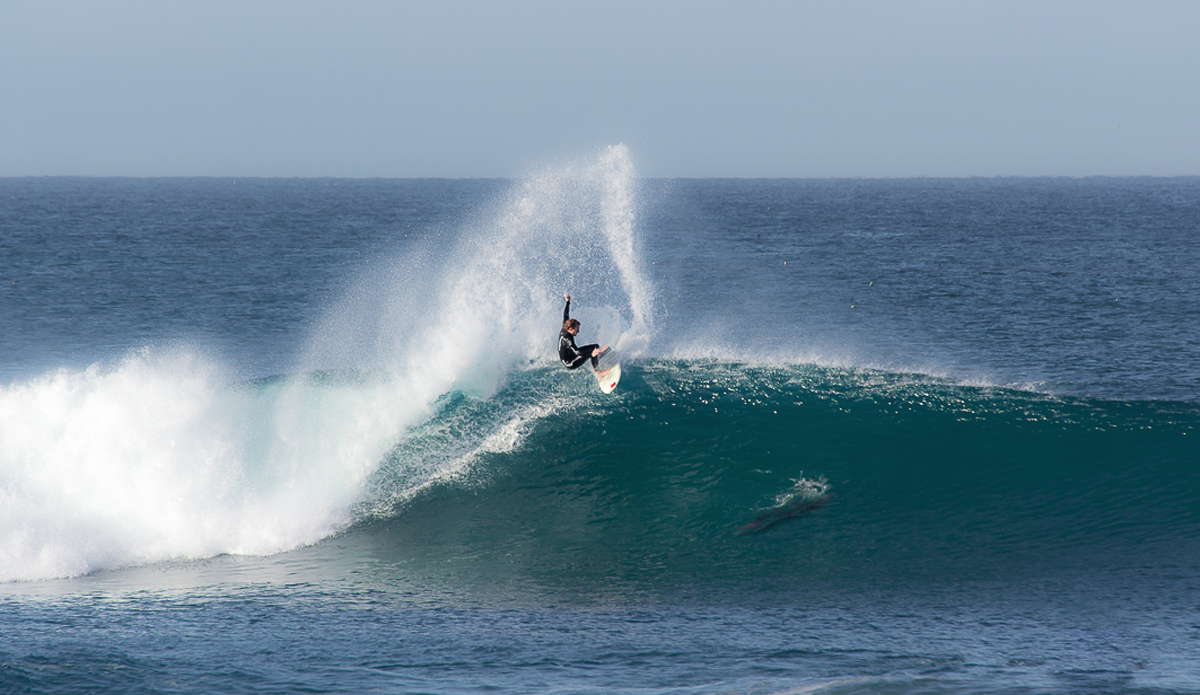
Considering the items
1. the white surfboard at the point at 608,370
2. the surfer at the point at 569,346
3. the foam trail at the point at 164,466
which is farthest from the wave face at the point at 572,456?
the surfer at the point at 569,346

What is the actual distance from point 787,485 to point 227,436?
8953 millimetres

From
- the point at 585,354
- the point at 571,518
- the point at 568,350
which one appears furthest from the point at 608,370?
the point at 571,518

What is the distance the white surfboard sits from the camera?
15.0m

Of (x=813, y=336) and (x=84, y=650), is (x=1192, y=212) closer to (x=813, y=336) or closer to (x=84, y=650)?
(x=813, y=336)

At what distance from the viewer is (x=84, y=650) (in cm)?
819

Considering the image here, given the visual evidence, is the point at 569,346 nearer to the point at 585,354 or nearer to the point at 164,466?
the point at 585,354

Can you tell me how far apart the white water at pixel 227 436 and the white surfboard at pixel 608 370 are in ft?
6.40

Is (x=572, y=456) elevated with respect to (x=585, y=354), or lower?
lower

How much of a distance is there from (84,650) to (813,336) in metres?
26.8

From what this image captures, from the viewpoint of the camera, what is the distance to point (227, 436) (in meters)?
13.8

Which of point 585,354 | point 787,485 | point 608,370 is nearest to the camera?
point 787,485

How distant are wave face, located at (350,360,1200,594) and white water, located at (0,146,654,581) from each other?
0.74 meters

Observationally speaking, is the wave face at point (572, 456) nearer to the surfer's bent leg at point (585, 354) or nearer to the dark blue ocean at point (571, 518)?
the dark blue ocean at point (571, 518)

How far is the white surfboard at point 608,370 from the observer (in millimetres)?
15023
